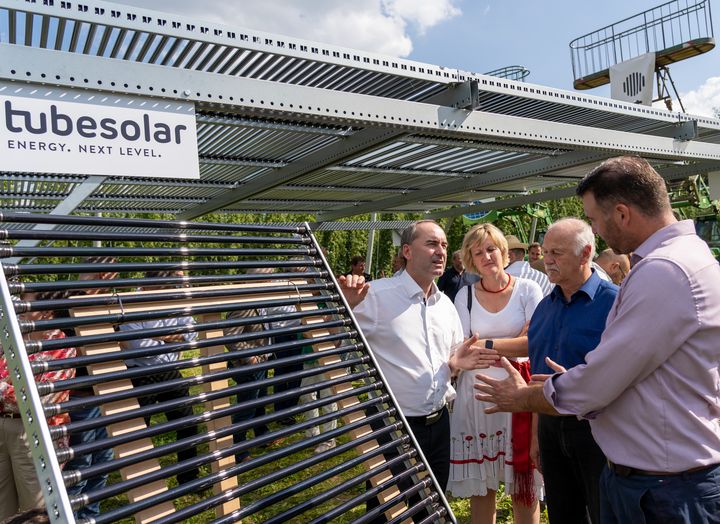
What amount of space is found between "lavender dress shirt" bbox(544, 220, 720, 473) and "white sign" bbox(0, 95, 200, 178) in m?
1.80

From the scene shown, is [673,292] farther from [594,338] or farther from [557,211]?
[557,211]

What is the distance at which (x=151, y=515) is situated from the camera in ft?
→ 4.59

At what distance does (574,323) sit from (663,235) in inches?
34.0

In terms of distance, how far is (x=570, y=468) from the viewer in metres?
2.77

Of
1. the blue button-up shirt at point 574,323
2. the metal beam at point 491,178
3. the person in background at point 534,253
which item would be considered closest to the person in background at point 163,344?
the blue button-up shirt at point 574,323

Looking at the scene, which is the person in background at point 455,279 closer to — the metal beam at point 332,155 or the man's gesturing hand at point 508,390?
the metal beam at point 332,155

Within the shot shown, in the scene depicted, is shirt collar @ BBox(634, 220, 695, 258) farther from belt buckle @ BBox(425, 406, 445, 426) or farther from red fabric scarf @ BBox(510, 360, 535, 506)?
red fabric scarf @ BBox(510, 360, 535, 506)

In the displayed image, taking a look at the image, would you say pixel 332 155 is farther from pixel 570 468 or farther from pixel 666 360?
pixel 666 360

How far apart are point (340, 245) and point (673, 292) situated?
17864 mm

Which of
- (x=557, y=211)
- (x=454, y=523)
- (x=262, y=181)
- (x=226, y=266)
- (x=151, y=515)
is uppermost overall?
(x=557, y=211)

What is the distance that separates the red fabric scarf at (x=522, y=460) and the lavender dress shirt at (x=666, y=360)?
1.45m

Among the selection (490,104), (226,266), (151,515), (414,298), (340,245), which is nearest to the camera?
(151,515)

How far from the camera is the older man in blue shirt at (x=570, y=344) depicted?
103 inches

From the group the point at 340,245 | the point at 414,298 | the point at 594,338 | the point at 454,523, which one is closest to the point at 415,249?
the point at 414,298
